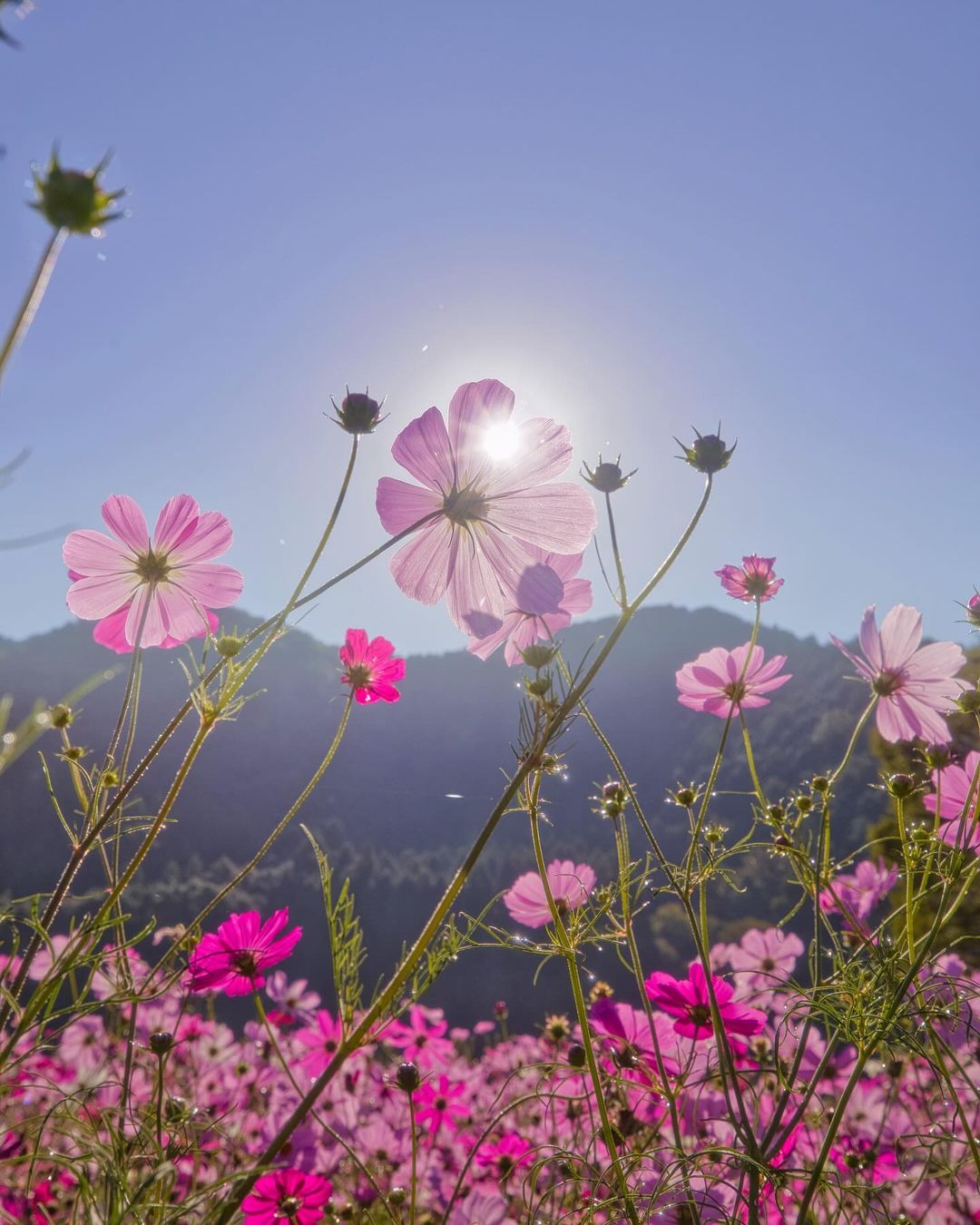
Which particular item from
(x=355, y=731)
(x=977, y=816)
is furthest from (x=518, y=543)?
(x=355, y=731)

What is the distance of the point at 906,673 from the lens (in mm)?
947

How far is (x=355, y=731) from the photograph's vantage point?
21.6m

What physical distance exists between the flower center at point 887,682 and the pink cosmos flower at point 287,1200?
2.92 feet

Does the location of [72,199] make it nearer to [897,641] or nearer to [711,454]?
[711,454]

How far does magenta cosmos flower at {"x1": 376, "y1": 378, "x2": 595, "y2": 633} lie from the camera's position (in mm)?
682

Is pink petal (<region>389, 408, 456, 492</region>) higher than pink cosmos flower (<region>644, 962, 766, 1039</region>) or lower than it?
higher

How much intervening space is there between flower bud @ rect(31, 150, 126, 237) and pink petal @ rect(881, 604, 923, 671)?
92 cm

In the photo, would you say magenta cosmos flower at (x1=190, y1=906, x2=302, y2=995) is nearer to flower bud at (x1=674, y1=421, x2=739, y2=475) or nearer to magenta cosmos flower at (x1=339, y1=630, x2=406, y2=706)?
magenta cosmos flower at (x1=339, y1=630, x2=406, y2=706)

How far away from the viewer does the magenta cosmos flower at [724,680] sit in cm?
94

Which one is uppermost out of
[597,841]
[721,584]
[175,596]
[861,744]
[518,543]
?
[861,744]

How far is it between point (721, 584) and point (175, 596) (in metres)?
0.67

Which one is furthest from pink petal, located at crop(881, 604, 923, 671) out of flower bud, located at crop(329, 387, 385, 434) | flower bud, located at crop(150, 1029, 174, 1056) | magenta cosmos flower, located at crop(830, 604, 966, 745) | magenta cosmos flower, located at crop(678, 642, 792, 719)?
flower bud, located at crop(150, 1029, 174, 1056)

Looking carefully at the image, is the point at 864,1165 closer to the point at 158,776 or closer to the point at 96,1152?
the point at 96,1152

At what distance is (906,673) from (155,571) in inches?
34.4
